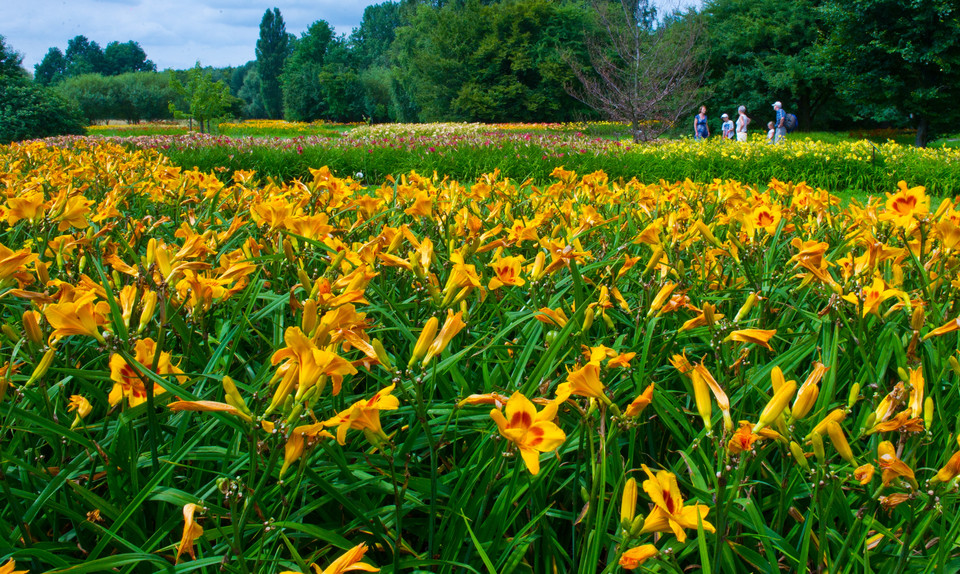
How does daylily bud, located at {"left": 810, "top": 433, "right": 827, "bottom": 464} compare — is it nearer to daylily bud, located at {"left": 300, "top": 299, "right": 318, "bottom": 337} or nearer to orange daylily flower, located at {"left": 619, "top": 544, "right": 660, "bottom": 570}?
orange daylily flower, located at {"left": 619, "top": 544, "right": 660, "bottom": 570}

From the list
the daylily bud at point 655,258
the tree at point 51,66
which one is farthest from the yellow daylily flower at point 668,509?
the tree at point 51,66

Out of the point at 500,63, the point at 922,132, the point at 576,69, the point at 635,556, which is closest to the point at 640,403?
the point at 635,556

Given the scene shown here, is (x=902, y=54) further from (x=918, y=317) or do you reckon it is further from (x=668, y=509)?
(x=668, y=509)

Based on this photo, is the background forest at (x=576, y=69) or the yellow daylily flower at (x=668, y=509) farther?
the background forest at (x=576, y=69)

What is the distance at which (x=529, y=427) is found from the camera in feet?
2.40

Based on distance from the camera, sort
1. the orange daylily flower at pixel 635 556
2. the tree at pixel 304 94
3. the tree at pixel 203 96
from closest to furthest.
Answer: the orange daylily flower at pixel 635 556, the tree at pixel 203 96, the tree at pixel 304 94

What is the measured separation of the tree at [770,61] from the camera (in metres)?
28.2

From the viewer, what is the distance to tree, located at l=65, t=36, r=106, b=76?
3410 inches

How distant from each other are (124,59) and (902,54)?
338 ft

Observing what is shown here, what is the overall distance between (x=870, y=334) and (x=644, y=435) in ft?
1.93

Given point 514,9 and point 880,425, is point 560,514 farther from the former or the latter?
point 514,9

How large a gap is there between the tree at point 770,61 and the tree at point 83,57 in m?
87.8

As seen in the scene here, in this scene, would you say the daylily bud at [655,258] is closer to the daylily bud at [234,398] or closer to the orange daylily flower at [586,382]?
the orange daylily flower at [586,382]

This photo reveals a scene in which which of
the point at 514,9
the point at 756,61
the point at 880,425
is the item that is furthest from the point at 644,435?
the point at 514,9
